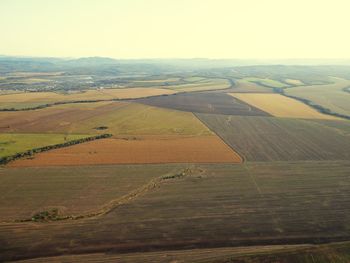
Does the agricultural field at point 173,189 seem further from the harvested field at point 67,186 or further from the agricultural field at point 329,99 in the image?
the agricultural field at point 329,99

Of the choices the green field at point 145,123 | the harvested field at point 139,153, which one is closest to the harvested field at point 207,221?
the harvested field at point 139,153

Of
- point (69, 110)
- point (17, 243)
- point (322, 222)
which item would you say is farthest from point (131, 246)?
point (69, 110)

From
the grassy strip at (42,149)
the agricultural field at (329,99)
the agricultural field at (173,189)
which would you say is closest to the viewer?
the agricultural field at (173,189)

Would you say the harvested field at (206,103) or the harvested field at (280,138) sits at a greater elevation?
the harvested field at (280,138)

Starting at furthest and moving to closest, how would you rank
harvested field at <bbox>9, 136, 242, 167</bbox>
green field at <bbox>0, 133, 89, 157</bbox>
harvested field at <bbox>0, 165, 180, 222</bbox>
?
green field at <bbox>0, 133, 89, 157</bbox>
harvested field at <bbox>9, 136, 242, 167</bbox>
harvested field at <bbox>0, 165, 180, 222</bbox>

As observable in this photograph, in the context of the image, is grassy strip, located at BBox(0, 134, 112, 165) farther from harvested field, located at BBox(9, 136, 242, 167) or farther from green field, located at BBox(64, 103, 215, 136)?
green field, located at BBox(64, 103, 215, 136)

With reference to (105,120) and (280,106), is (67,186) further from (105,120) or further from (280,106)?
→ (280,106)

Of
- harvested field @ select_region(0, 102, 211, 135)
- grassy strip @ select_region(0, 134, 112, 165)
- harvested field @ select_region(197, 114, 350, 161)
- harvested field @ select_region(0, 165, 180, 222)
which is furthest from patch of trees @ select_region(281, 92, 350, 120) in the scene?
harvested field @ select_region(0, 165, 180, 222)

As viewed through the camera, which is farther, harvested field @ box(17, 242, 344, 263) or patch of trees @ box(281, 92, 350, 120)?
patch of trees @ box(281, 92, 350, 120)
